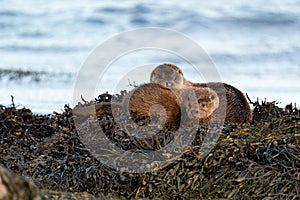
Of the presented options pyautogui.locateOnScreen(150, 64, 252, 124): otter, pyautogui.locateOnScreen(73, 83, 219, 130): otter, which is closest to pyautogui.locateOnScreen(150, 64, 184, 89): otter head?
pyautogui.locateOnScreen(150, 64, 252, 124): otter

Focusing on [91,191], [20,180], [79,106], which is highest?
[79,106]

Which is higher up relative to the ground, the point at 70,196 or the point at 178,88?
the point at 178,88

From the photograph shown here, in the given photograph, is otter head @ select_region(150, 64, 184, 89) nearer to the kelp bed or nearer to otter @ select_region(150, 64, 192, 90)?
otter @ select_region(150, 64, 192, 90)

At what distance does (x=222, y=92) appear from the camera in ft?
15.9

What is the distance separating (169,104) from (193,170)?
2.50ft

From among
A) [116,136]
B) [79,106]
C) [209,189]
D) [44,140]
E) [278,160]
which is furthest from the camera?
[79,106]

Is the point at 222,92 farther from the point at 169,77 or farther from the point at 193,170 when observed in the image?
the point at 193,170

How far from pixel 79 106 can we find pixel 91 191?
1.38 metres

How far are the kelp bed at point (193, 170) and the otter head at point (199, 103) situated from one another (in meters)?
0.20

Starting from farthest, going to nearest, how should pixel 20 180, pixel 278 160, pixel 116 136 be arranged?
pixel 116 136 < pixel 278 160 < pixel 20 180

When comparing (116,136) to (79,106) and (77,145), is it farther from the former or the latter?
(79,106)

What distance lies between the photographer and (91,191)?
3.63 meters

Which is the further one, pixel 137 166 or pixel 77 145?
pixel 77 145

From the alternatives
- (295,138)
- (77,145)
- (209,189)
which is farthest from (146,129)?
(295,138)
